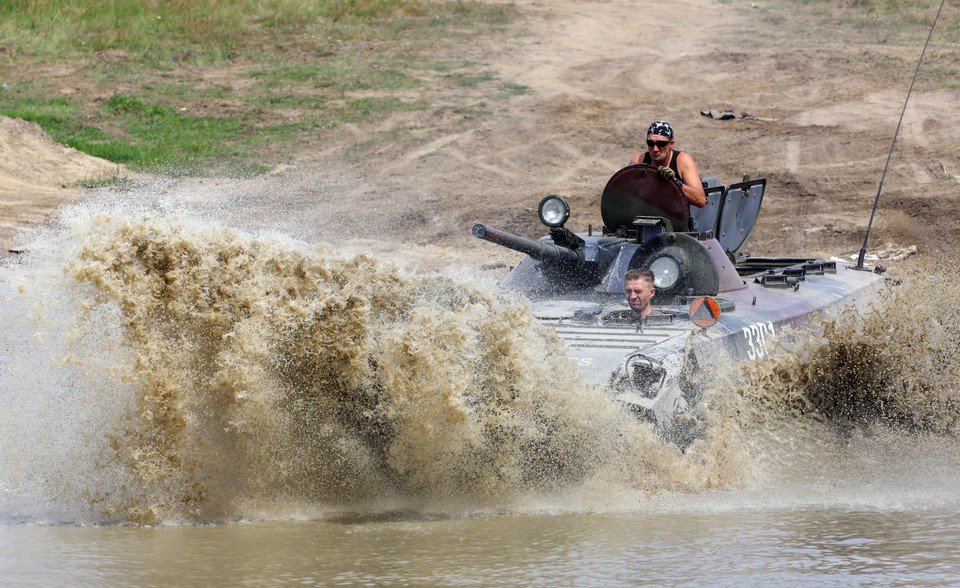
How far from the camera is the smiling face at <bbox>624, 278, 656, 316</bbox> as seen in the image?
9070mm

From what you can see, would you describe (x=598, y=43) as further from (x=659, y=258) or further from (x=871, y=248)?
(x=659, y=258)

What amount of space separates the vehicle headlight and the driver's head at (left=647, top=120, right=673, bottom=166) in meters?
0.93

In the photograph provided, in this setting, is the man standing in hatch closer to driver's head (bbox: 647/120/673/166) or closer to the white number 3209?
driver's head (bbox: 647/120/673/166)

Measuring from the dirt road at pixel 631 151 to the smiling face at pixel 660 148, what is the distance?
6759 millimetres

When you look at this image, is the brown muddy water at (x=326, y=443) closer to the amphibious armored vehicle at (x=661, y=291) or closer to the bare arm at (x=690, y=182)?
the amphibious armored vehicle at (x=661, y=291)

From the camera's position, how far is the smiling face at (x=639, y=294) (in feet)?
29.8

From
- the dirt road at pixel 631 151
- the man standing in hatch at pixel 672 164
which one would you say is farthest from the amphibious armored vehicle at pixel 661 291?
the dirt road at pixel 631 151

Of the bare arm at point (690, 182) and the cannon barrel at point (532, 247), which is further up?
the bare arm at point (690, 182)

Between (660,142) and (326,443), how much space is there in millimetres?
4116

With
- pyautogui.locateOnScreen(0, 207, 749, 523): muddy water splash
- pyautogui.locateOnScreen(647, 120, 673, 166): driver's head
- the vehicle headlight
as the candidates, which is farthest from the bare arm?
pyautogui.locateOnScreen(0, 207, 749, 523): muddy water splash

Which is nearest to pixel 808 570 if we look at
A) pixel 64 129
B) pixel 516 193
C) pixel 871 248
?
pixel 871 248

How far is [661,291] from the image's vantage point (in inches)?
378

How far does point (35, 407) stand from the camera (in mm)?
7926

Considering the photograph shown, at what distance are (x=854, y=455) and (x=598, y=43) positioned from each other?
58.9 feet
